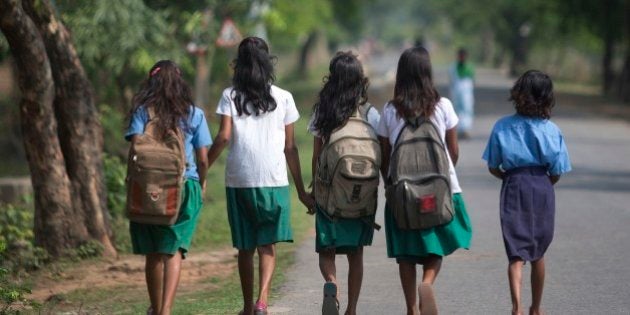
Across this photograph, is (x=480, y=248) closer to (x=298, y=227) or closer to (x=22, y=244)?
(x=298, y=227)

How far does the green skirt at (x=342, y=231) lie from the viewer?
7609 mm

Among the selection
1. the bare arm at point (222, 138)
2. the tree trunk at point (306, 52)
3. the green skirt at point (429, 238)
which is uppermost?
the tree trunk at point (306, 52)

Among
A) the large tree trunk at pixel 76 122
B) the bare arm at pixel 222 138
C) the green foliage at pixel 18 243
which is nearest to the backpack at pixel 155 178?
the bare arm at pixel 222 138

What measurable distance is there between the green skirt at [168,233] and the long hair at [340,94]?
88cm

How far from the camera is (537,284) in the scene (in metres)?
7.66

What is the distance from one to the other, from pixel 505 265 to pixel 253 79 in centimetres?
361

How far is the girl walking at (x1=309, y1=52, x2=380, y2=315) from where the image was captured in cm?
761

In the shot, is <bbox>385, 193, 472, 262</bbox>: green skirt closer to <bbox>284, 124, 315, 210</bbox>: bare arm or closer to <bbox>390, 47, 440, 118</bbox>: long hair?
<bbox>390, 47, 440, 118</bbox>: long hair

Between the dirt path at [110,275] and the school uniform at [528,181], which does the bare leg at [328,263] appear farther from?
Result: the dirt path at [110,275]

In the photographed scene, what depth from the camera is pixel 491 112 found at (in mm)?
33906

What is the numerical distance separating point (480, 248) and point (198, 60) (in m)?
15.0

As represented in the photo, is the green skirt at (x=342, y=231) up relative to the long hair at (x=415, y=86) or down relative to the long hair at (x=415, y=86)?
down

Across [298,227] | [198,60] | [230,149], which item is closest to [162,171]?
[230,149]

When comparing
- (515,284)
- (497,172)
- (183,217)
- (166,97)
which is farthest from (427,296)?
(166,97)
